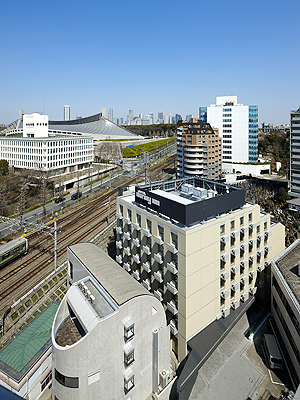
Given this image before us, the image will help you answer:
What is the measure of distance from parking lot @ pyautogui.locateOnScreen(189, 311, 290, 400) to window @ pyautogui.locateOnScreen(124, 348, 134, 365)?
30.8 feet

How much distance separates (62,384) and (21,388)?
680cm

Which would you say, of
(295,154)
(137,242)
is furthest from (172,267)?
(295,154)

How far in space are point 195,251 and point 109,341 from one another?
36.0ft

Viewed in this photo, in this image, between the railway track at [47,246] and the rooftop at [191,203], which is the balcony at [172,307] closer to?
the rooftop at [191,203]

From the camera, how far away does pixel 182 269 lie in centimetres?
2423

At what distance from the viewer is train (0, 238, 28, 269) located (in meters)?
39.9

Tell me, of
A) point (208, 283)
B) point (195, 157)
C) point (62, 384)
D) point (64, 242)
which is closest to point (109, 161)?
point (195, 157)

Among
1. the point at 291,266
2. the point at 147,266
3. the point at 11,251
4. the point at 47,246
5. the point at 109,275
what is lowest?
the point at 47,246

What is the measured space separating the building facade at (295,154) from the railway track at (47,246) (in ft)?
183

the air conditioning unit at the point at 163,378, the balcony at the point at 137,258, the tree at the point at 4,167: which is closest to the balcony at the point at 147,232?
the balcony at the point at 137,258

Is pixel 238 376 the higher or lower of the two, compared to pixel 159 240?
lower

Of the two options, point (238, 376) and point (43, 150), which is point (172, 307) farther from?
point (43, 150)

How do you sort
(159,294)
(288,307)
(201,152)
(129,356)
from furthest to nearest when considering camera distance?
1. (201,152)
2. (159,294)
3. (288,307)
4. (129,356)

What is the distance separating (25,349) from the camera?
2348 cm
